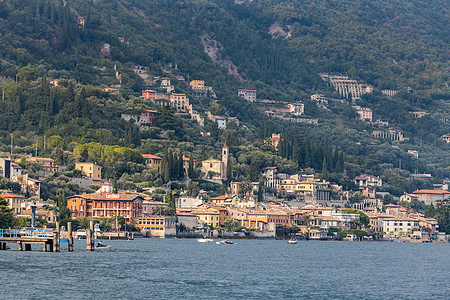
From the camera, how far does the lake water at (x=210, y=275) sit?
6825 centimetres

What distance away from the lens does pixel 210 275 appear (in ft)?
263

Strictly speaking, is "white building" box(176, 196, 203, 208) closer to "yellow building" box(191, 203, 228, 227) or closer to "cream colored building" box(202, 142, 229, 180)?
"yellow building" box(191, 203, 228, 227)

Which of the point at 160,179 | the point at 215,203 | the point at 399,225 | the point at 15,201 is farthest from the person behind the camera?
the point at 399,225

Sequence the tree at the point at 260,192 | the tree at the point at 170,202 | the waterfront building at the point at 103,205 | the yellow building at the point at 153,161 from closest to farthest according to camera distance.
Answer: the waterfront building at the point at 103,205
the tree at the point at 170,202
the tree at the point at 260,192
the yellow building at the point at 153,161

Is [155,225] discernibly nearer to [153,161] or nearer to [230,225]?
[230,225]

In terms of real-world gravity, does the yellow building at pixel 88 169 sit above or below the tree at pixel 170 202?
above

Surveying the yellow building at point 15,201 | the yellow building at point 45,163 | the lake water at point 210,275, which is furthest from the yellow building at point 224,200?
the lake water at point 210,275

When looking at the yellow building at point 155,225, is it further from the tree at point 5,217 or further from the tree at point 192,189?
the tree at point 5,217

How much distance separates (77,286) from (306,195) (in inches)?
4671

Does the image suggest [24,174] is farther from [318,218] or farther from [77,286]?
[77,286]

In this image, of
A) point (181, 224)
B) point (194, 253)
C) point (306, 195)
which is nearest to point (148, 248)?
point (194, 253)

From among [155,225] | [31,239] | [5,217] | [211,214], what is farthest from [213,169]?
[31,239]

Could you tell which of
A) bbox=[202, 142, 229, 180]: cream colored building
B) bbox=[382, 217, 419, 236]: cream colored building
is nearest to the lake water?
bbox=[382, 217, 419, 236]: cream colored building

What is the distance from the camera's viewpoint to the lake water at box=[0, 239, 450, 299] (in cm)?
6825
